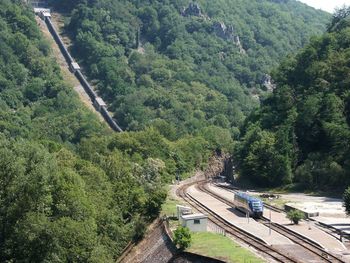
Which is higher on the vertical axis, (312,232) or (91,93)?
(312,232)

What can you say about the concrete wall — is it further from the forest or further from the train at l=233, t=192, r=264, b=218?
the train at l=233, t=192, r=264, b=218

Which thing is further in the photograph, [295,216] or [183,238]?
[295,216]

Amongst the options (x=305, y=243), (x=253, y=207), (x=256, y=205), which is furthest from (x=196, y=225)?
(x=256, y=205)

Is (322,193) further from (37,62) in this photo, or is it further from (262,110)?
(37,62)

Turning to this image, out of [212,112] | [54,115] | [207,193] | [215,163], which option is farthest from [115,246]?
[212,112]

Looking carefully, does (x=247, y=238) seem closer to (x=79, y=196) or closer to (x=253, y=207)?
(x=253, y=207)

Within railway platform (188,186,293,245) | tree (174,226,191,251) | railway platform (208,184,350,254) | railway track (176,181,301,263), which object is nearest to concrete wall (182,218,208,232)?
railway track (176,181,301,263)

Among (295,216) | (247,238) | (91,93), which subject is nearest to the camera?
(247,238)
